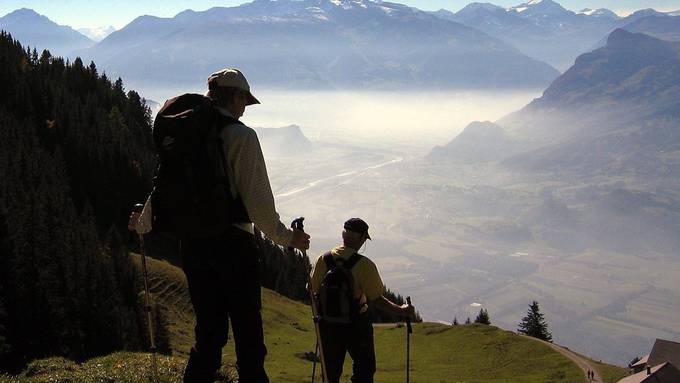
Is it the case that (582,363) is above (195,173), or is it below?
below

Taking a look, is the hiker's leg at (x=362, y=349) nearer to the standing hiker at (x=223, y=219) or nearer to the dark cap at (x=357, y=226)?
the dark cap at (x=357, y=226)

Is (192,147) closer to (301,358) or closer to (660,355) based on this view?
(301,358)

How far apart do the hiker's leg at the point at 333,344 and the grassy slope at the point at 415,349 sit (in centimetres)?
4328

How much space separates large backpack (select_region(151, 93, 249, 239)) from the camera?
7949mm

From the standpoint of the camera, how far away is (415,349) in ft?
326

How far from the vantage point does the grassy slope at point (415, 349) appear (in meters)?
71.4

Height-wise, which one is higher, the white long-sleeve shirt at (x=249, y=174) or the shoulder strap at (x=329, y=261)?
the white long-sleeve shirt at (x=249, y=174)

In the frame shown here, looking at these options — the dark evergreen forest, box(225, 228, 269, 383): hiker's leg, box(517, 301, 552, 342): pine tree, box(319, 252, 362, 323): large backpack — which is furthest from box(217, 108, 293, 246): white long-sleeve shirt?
box(517, 301, 552, 342): pine tree

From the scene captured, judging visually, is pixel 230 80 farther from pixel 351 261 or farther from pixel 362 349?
pixel 362 349

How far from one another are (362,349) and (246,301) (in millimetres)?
4199

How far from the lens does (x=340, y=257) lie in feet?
39.5

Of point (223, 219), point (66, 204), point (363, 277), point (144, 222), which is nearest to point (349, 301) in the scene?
point (363, 277)

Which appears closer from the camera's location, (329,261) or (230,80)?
(230,80)

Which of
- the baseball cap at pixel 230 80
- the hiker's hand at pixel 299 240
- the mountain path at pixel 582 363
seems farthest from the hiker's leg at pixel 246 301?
the mountain path at pixel 582 363
